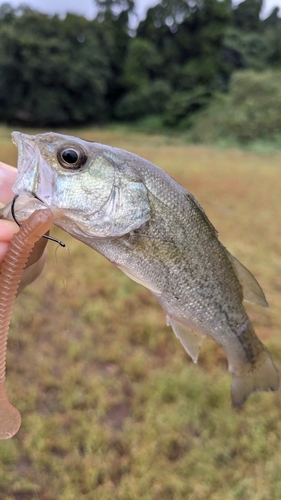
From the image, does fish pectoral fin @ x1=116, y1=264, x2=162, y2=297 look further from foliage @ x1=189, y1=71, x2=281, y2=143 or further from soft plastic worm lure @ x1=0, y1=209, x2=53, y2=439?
foliage @ x1=189, y1=71, x2=281, y2=143

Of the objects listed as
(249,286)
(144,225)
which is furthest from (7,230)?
(249,286)

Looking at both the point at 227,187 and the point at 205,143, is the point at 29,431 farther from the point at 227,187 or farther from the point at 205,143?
the point at 205,143

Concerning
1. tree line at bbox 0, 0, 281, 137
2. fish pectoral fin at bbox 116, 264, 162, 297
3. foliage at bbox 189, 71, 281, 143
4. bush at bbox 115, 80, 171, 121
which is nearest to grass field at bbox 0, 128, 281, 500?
fish pectoral fin at bbox 116, 264, 162, 297

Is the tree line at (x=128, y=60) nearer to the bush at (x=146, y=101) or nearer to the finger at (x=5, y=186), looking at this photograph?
the bush at (x=146, y=101)

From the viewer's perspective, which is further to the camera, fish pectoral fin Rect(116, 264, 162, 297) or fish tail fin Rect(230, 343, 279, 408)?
fish tail fin Rect(230, 343, 279, 408)

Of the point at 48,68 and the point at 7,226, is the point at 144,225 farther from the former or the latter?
the point at 48,68

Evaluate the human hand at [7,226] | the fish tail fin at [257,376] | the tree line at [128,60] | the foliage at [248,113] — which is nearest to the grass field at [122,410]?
the human hand at [7,226]
